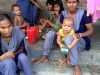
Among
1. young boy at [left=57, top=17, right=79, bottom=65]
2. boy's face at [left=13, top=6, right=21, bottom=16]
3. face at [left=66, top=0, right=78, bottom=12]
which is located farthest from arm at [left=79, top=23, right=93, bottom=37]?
boy's face at [left=13, top=6, right=21, bottom=16]

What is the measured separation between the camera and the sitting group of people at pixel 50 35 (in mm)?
4867

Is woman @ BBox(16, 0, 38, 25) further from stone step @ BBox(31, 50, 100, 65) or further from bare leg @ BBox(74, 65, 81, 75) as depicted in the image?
bare leg @ BBox(74, 65, 81, 75)

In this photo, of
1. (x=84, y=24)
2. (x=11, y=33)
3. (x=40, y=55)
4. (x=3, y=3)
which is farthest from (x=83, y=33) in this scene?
(x=3, y=3)

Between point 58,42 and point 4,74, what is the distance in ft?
3.08

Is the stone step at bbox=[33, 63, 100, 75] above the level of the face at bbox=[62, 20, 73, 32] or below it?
below

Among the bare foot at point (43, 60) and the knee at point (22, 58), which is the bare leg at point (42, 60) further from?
the knee at point (22, 58)

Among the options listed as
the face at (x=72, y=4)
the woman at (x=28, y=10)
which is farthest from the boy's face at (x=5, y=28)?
the woman at (x=28, y=10)

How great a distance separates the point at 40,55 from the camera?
220 inches

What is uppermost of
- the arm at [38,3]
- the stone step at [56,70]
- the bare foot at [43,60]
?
the arm at [38,3]

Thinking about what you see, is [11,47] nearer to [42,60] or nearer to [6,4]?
[42,60]

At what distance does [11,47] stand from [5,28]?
0.85ft

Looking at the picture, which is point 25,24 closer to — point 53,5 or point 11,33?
point 53,5

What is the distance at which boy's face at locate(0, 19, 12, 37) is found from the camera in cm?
481

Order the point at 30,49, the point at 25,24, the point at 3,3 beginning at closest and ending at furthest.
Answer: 1. the point at 30,49
2. the point at 25,24
3. the point at 3,3
